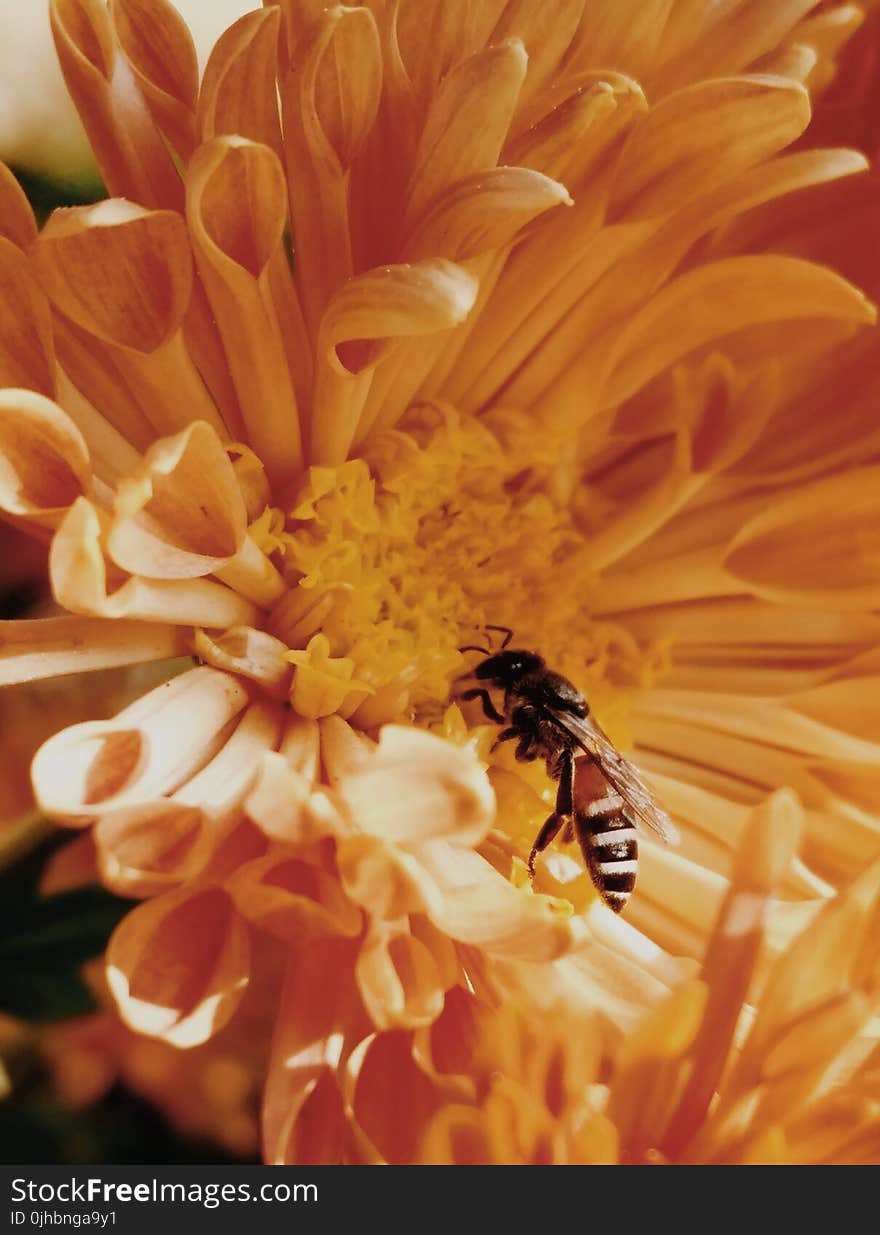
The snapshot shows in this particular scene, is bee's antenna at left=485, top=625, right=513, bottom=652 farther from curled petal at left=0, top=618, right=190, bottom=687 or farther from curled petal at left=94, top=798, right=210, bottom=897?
curled petal at left=94, top=798, right=210, bottom=897

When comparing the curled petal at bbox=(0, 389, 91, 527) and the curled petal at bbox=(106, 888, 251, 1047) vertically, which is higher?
the curled petal at bbox=(0, 389, 91, 527)

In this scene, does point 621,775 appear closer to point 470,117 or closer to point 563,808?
point 563,808

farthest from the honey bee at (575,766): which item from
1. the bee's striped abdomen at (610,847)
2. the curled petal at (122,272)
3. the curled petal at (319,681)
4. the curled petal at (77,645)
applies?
the curled petal at (122,272)

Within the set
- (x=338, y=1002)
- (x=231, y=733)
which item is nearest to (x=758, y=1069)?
(x=338, y=1002)

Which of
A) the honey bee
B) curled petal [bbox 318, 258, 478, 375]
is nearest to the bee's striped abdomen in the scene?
the honey bee

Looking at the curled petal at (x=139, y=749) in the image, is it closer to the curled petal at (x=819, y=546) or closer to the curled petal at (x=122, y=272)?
the curled petal at (x=122, y=272)

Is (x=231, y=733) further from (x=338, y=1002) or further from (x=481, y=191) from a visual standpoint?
(x=481, y=191)
